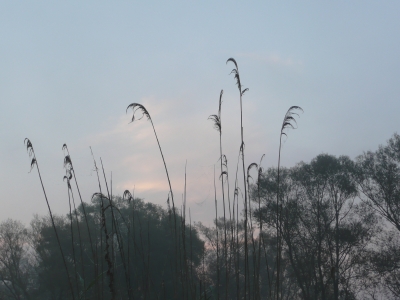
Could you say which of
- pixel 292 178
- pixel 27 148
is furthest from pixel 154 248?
pixel 27 148

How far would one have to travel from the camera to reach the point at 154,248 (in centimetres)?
2098

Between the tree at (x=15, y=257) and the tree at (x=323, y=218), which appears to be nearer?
the tree at (x=323, y=218)

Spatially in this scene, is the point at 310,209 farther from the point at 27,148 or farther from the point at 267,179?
the point at 27,148

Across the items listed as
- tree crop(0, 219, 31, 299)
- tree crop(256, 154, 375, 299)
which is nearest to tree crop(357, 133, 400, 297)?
tree crop(256, 154, 375, 299)

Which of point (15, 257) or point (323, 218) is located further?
point (15, 257)

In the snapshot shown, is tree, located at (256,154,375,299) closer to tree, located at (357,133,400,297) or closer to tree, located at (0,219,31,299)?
tree, located at (357,133,400,297)

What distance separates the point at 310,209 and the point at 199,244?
6.46 meters

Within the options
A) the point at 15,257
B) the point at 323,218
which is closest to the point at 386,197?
the point at 323,218

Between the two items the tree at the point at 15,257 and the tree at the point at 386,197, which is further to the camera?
the tree at the point at 15,257

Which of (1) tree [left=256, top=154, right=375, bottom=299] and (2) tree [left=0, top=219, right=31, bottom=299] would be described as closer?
(1) tree [left=256, top=154, right=375, bottom=299]

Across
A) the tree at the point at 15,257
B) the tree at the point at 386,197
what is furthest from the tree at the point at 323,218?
the tree at the point at 15,257

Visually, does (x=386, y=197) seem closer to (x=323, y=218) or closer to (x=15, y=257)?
(x=323, y=218)

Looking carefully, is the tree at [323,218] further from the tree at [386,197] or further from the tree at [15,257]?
the tree at [15,257]

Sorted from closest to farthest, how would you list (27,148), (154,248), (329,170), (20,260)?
(27,148), (154,248), (329,170), (20,260)
